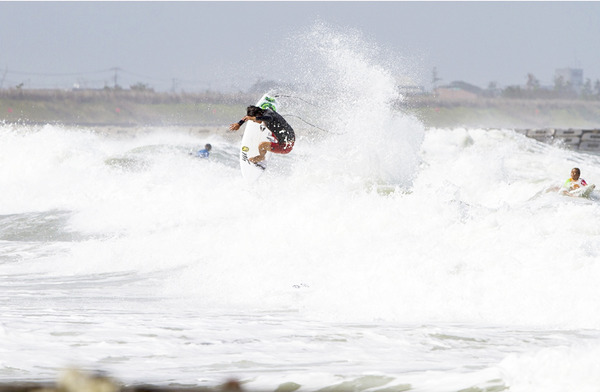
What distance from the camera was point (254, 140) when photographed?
Result: 1669cm

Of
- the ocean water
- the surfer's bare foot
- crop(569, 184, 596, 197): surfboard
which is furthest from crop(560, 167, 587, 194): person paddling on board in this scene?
the surfer's bare foot

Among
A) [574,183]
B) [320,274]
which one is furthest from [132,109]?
[320,274]

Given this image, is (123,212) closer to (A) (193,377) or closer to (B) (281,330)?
(B) (281,330)

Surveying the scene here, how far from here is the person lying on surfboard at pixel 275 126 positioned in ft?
49.6

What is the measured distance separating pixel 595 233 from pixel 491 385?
662cm

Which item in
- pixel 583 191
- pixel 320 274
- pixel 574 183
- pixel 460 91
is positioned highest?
pixel 460 91

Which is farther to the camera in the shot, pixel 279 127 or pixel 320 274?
pixel 279 127

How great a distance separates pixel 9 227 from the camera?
19688mm

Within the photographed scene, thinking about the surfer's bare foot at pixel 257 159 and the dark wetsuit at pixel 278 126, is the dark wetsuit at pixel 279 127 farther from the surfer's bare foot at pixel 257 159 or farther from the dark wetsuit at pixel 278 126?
the surfer's bare foot at pixel 257 159

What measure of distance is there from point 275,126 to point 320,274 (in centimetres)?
459

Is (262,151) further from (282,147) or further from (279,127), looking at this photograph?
Result: (279,127)

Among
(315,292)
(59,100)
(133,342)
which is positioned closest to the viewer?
(133,342)

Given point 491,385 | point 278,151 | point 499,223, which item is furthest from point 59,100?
point 491,385

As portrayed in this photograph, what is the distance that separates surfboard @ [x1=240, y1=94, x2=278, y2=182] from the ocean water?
2.38 feet
